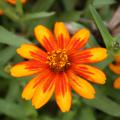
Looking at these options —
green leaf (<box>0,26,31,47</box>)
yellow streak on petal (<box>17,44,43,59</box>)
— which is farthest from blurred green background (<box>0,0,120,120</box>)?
yellow streak on petal (<box>17,44,43,59</box>)

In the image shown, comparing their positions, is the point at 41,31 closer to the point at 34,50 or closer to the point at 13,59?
the point at 34,50

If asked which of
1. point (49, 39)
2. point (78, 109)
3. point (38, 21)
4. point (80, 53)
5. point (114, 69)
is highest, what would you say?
point (38, 21)

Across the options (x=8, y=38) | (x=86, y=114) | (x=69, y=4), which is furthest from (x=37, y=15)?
(x=86, y=114)

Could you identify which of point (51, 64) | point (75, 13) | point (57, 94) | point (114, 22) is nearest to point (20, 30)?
point (75, 13)

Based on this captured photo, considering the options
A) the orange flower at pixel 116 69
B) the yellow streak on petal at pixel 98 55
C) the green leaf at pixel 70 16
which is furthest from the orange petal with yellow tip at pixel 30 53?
the green leaf at pixel 70 16

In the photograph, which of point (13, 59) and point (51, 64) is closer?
point (51, 64)

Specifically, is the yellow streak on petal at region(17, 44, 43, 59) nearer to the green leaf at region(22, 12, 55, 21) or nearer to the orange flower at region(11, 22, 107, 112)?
the orange flower at region(11, 22, 107, 112)

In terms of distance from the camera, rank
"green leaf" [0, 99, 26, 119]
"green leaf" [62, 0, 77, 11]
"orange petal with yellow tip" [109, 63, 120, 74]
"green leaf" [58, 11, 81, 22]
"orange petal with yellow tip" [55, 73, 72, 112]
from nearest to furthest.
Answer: "orange petal with yellow tip" [55, 73, 72, 112] → "orange petal with yellow tip" [109, 63, 120, 74] → "green leaf" [0, 99, 26, 119] → "green leaf" [58, 11, 81, 22] → "green leaf" [62, 0, 77, 11]
